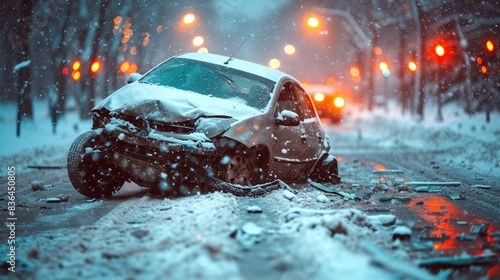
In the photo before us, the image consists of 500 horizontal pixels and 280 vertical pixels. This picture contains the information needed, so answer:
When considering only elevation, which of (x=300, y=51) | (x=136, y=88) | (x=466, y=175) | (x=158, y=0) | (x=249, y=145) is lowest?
(x=466, y=175)

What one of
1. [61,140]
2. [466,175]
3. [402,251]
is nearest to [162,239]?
[402,251]

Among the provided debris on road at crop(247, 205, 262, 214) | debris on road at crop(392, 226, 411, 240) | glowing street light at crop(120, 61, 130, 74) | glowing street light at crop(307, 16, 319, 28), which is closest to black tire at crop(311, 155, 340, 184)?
debris on road at crop(247, 205, 262, 214)

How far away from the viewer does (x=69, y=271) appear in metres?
4.81

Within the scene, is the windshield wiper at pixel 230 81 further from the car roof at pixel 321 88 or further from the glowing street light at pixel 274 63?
the car roof at pixel 321 88

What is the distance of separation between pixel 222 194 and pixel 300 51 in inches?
913

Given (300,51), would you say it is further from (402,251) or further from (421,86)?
(402,251)

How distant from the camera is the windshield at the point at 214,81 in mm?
9211

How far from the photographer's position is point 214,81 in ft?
30.9

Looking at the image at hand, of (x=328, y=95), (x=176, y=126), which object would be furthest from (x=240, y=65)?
(x=328, y=95)

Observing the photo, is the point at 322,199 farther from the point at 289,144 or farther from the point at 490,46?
the point at 490,46

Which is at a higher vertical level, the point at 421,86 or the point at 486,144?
the point at 421,86

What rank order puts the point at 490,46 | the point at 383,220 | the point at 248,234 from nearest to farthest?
the point at 248,234 < the point at 383,220 < the point at 490,46

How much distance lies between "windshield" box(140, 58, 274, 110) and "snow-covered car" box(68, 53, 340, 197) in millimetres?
14

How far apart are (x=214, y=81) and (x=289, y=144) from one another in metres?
1.38
